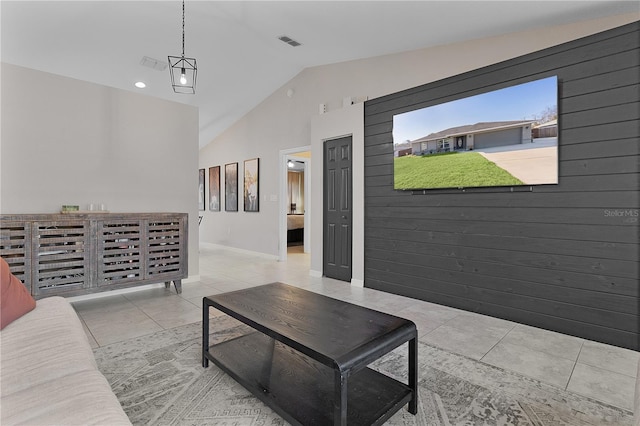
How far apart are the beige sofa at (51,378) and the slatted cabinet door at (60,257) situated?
5.43 ft

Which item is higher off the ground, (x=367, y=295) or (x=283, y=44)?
(x=283, y=44)

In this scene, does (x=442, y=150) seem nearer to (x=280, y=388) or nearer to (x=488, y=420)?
(x=488, y=420)

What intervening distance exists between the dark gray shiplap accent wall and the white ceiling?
0.55 metres

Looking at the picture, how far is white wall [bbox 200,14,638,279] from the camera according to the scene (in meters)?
3.53

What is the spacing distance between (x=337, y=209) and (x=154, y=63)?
137 inches

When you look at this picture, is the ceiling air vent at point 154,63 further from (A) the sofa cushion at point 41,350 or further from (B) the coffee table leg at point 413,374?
(B) the coffee table leg at point 413,374

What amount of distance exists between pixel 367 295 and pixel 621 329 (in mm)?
2312

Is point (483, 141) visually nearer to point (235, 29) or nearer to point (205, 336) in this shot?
point (205, 336)

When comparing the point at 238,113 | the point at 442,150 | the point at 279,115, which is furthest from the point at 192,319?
the point at 238,113

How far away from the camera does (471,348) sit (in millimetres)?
2467

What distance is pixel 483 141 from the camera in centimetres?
320

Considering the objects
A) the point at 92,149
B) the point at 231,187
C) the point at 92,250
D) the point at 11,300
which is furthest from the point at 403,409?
the point at 231,187

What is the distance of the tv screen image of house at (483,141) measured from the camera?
283 cm

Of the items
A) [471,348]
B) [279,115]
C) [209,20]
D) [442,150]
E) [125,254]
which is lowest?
[471,348]
